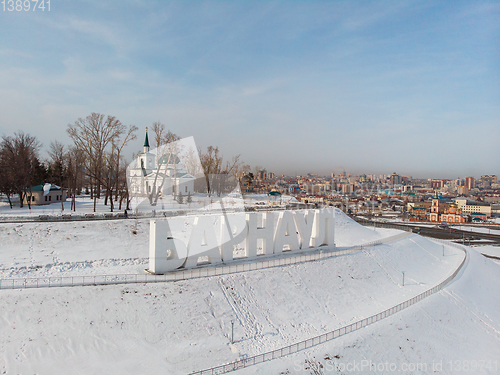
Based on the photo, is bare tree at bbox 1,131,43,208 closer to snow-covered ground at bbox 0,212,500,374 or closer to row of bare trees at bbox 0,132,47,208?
row of bare trees at bbox 0,132,47,208

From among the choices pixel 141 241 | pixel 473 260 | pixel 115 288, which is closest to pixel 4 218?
pixel 141 241

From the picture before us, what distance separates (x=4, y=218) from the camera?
26.7m

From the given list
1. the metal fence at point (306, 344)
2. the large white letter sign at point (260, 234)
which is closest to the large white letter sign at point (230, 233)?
the large white letter sign at point (260, 234)

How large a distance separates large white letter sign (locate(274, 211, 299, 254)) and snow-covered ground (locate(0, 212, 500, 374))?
8.09 feet

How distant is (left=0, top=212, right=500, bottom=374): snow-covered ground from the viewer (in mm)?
13594

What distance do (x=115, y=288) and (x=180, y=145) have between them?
30346 mm

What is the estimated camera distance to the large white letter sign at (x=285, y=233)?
82.1 ft

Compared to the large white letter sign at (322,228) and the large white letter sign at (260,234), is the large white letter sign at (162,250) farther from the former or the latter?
the large white letter sign at (322,228)

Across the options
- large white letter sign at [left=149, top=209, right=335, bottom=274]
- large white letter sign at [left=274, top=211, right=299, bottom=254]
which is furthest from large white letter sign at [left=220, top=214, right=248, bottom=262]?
large white letter sign at [left=274, top=211, right=299, bottom=254]

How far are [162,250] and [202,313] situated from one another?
17.1ft

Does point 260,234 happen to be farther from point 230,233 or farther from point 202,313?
point 202,313

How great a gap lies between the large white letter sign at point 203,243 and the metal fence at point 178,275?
2.53 ft

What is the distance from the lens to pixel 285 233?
25.9 meters

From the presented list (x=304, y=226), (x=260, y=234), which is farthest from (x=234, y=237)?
(x=304, y=226)
